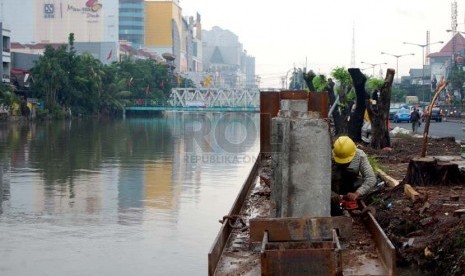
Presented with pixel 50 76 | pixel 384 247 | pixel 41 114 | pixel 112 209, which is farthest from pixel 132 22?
pixel 384 247

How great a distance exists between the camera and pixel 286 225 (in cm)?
860

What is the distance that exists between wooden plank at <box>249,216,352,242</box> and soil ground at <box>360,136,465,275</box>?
2.57m

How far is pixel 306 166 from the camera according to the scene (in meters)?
9.37

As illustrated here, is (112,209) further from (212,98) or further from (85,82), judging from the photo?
(212,98)

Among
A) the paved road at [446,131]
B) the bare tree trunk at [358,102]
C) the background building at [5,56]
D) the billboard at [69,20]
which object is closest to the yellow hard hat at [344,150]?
the bare tree trunk at [358,102]

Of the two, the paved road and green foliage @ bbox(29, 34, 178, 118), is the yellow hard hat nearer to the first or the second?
the paved road

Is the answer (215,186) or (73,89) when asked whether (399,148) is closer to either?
(215,186)

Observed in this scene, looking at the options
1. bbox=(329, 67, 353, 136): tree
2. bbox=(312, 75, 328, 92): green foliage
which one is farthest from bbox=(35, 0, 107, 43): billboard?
bbox=(329, 67, 353, 136): tree

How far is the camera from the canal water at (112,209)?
14453mm

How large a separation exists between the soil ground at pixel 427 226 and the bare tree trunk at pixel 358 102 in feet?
34.4

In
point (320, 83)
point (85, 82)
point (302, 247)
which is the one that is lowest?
point (302, 247)

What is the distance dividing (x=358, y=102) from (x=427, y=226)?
17.1 metres

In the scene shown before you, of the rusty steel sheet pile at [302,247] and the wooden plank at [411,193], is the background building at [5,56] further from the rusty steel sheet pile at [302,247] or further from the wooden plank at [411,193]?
the rusty steel sheet pile at [302,247]

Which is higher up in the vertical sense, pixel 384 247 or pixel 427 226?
pixel 384 247
